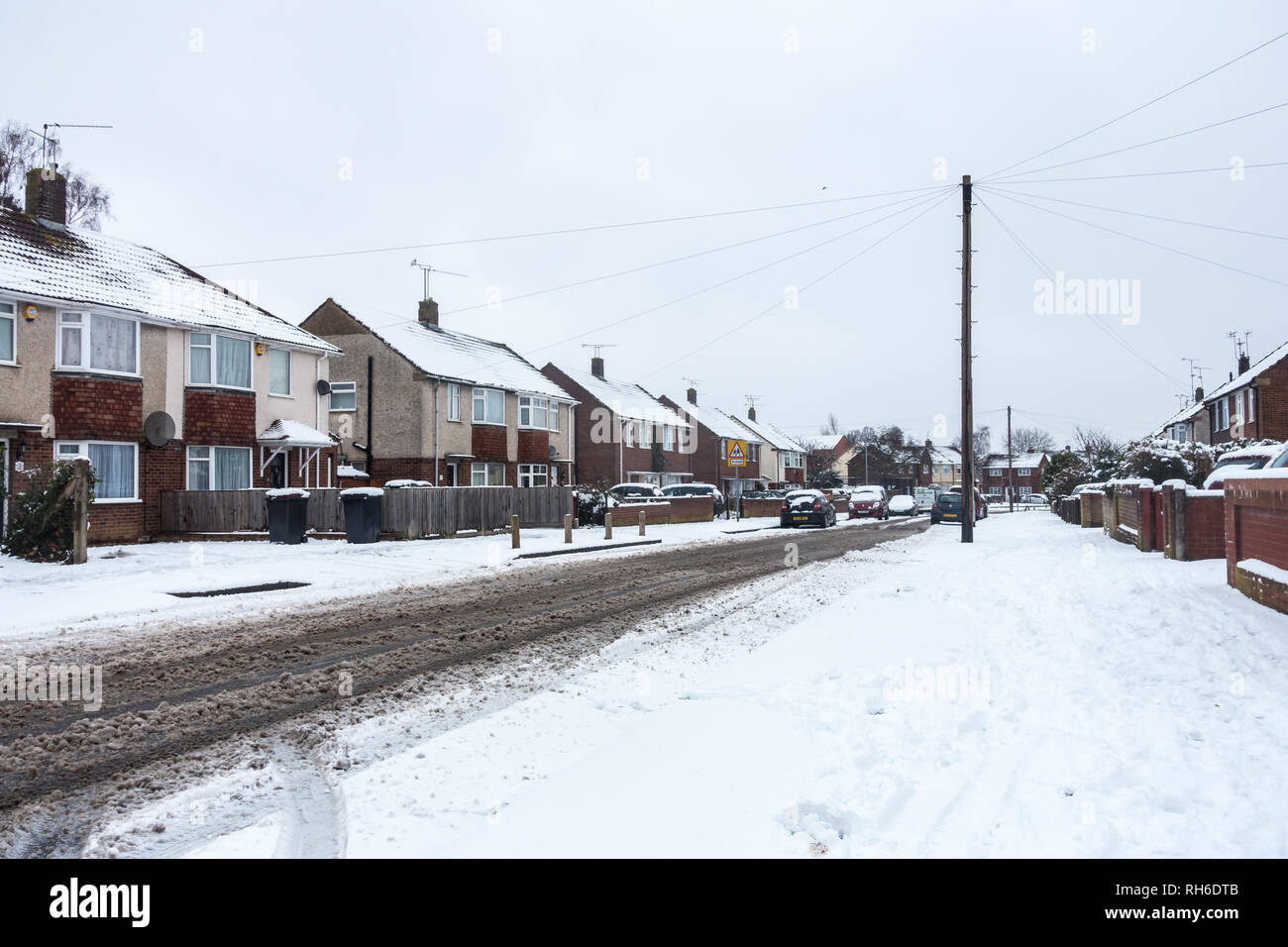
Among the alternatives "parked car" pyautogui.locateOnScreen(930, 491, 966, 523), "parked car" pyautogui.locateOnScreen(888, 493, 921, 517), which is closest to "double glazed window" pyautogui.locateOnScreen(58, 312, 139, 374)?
Answer: "parked car" pyautogui.locateOnScreen(930, 491, 966, 523)

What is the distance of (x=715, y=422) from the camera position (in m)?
64.8

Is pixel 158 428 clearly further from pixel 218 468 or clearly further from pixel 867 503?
pixel 867 503

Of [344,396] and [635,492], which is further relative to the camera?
[635,492]

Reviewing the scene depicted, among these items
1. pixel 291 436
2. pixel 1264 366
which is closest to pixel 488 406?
pixel 291 436

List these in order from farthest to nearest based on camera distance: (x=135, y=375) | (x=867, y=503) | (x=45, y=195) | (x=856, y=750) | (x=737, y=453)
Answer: (x=737, y=453)
(x=867, y=503)
(x=45, y=195)
(x=135, y=375)
(x=856, y=750)

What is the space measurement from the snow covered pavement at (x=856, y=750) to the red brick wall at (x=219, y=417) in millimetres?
18255

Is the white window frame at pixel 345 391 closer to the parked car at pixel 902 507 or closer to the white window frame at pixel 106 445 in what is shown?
the white window frame at pixel 106 445

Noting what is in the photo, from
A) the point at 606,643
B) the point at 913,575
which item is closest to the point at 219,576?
the point at 606,643

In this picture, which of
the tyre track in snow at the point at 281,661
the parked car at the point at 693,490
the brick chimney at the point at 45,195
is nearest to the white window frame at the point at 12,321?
the brick chimney at the point at 45,195

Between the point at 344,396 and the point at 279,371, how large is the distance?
346 inches

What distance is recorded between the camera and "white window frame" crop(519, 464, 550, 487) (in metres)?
37.4

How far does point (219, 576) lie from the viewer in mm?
13578

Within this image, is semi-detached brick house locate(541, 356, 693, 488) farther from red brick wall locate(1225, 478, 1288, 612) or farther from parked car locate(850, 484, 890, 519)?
red brick wall locate(1225, 478, 1288, 612)

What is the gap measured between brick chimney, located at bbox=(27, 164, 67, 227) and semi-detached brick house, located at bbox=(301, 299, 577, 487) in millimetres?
11746
